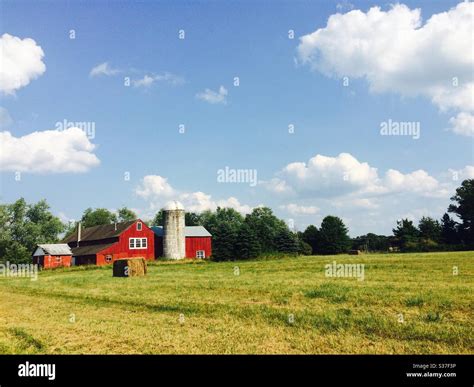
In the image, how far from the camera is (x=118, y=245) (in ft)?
194

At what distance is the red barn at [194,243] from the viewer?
62975 mm

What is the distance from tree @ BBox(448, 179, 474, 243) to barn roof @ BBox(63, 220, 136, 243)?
6477 cm

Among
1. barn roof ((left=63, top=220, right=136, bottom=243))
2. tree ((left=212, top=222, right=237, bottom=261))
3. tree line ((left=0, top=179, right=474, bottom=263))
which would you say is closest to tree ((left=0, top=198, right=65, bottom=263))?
tree line ((left=0, top=179, right=474, bottom=263))

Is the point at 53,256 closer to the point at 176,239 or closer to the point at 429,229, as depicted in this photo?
the point at 176,239

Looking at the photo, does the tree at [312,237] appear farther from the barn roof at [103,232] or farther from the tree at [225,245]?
the barn roof at [103,232]

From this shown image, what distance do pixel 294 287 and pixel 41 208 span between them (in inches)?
3610

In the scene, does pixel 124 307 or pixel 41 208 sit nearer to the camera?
Result: pixel 124 307

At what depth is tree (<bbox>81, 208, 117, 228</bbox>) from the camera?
424ft

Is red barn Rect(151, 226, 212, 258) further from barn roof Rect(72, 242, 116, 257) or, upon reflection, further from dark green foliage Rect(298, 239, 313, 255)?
dark green foliage Rect(298, 239, 313, 255)
